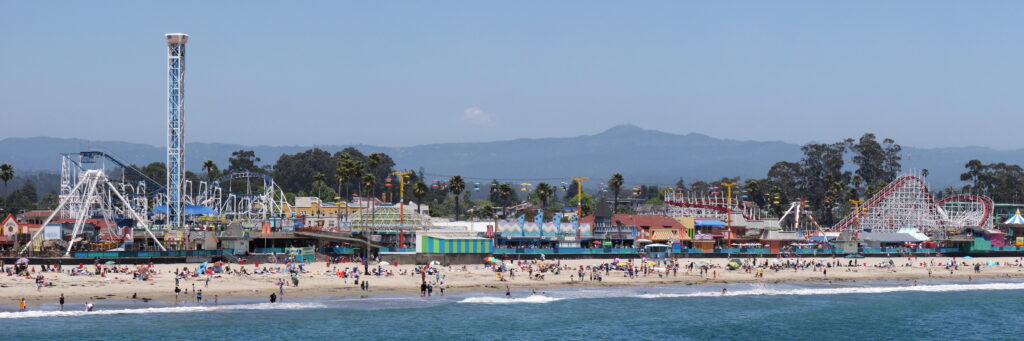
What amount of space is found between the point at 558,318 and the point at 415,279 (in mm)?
17559

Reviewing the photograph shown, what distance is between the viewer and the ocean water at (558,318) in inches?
2122

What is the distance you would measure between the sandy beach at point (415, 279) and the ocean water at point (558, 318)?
2.69 meters

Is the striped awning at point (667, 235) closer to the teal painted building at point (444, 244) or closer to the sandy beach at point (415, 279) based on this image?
the sandy beach at point (415, 279)

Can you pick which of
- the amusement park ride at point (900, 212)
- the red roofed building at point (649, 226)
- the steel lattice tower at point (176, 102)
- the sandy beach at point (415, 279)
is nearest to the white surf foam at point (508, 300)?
the sandy beach at point (415, 279)

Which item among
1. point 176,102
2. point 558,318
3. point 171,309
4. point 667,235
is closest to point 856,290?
point 558,318

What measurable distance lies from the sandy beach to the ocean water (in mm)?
2687

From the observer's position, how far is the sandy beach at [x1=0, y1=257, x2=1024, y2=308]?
212 feet

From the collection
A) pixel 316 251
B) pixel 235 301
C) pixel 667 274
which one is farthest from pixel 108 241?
pixel 667 274

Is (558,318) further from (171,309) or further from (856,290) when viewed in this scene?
(856,290)

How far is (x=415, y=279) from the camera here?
75688mm

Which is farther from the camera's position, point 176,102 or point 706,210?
point 706,210

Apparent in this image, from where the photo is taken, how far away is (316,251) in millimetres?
91500

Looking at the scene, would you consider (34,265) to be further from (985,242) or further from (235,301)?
(985,242)

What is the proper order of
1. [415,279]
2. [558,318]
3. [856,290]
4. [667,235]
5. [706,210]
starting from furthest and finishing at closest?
[706,210]
[667,235]
[856,290]
[415,279]
[558,318]
